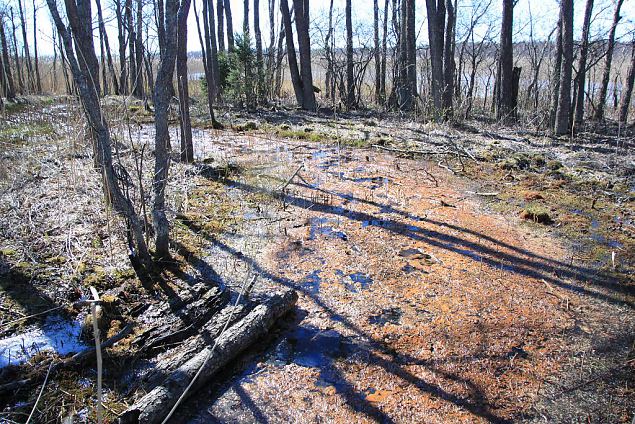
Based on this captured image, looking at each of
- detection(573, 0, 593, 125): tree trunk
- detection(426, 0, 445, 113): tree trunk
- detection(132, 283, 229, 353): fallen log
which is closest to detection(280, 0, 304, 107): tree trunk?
detection(426, 0, 445, 113): tree trunk

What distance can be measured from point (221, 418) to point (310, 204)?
3.72 meters

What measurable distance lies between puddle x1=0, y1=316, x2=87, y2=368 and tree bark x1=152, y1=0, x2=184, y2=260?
112cm

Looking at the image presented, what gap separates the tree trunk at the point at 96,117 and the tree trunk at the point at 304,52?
9.73 metres

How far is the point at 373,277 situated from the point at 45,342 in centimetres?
267

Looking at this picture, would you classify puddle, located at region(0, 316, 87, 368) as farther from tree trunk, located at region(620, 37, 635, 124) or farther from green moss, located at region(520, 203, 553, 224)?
tree trunk, located at region(620, 37, 635, 124)

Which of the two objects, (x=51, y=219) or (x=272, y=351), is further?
(x=51, y=219)

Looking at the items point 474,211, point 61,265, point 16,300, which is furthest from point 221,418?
point 474,211

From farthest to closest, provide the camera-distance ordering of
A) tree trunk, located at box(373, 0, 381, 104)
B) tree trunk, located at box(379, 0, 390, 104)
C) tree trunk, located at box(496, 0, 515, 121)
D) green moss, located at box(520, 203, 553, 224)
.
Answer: tree trunk, located at box(373, 0, 381, 104) → tree trunk, located at box(379, 0, 390, 104) → tree trunk, located at box(496, 0, 515, 121) → green moss, located at box(520, 203, 553, 224)

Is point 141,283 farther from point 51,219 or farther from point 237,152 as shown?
point 237,152

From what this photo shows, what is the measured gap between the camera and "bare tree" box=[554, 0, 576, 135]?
8.66m

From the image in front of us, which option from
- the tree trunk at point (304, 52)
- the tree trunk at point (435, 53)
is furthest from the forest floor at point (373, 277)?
the tree trunk at point (304, 52)

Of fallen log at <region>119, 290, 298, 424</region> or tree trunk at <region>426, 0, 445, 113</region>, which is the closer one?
fallen log at <region>119, 290, 298, 424</region>

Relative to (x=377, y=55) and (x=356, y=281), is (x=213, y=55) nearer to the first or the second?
(x=377, y=55)

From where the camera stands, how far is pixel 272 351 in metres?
3.27
